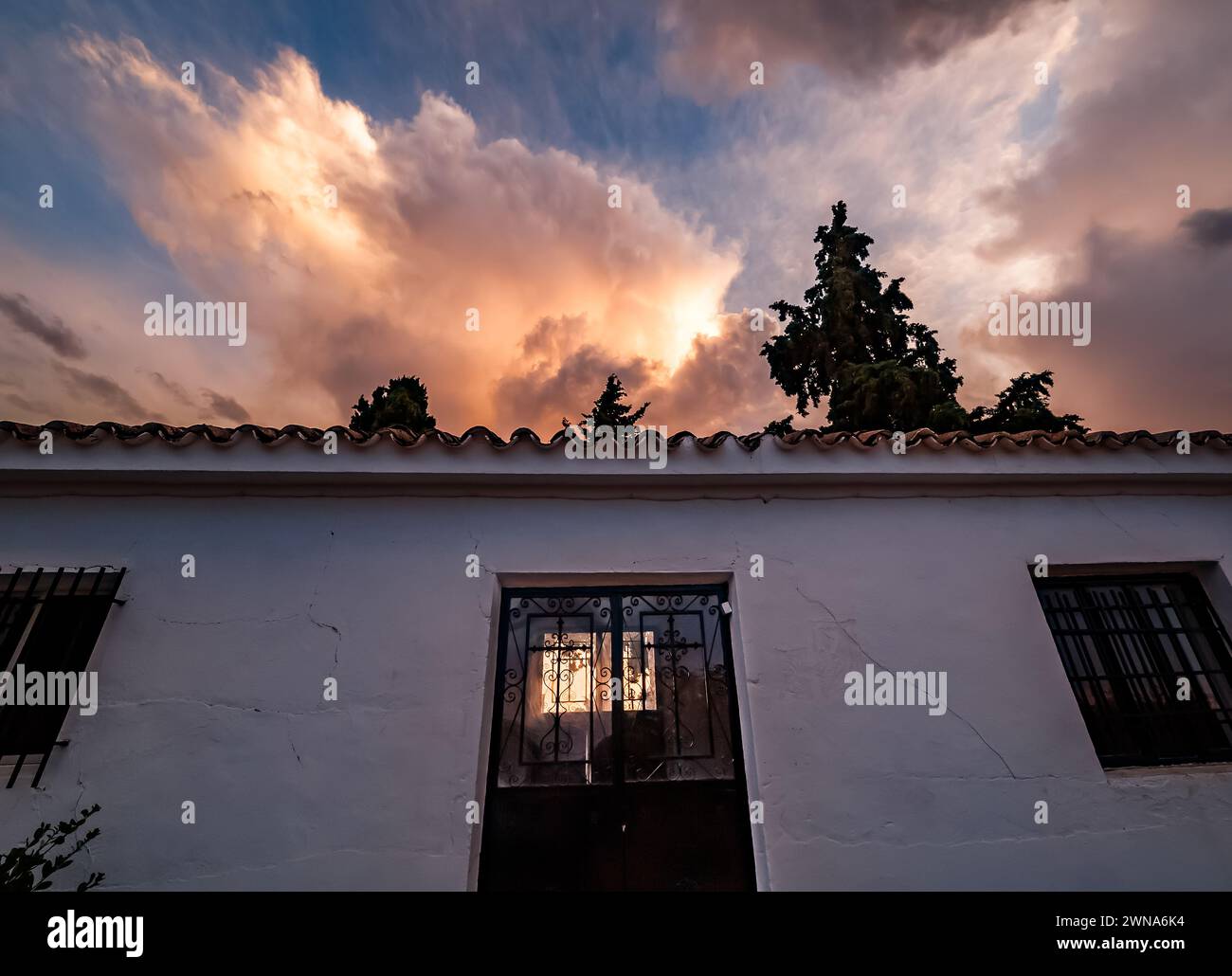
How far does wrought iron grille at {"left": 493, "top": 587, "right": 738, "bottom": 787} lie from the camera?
3182 millimetres

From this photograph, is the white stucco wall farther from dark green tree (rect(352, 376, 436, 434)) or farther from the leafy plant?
dark green tree (rect(352, 376, 436, 434))

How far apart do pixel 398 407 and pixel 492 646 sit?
7.94 meters

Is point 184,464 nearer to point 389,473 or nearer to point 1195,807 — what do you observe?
point 389,473

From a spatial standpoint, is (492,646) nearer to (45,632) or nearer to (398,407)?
(45,632)

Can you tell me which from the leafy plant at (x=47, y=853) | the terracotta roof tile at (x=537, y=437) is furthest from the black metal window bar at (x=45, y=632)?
the terracotta roof tile at (x=537, y=437)

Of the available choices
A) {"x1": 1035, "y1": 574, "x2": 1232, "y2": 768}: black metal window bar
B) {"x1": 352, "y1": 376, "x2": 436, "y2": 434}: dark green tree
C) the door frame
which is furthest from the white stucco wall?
{"x1": 352, "y1": 376, "x2": 436, "y2": 434}: dark green tree

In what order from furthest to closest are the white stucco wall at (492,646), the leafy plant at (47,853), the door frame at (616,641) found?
1. the door frame at (616,641)
2. the white stucco wall at (492,646)
3. the leafy plant at (47,853)

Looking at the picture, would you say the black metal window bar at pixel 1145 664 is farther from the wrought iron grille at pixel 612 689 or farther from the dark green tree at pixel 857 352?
the dark green tree at pixel 857 352

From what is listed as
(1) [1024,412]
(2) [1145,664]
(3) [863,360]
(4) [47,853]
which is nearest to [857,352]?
(3) [863,360]

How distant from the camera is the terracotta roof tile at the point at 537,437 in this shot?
123 inches

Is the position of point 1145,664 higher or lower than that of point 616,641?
lower

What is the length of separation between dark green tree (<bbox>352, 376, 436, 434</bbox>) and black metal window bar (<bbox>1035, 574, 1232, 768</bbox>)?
9.48m

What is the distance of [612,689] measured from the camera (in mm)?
3334

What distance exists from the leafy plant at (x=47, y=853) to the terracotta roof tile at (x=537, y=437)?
2151mm
